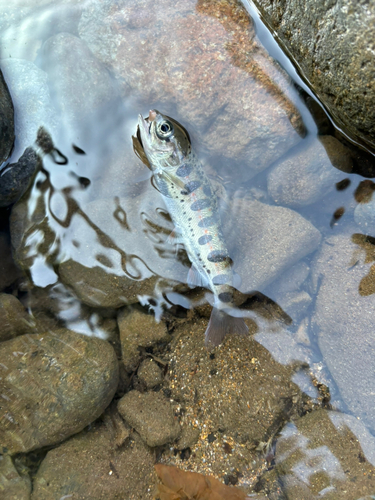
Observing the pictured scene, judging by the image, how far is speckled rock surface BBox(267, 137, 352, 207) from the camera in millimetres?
3898

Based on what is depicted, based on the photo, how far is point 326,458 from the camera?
3385 millimetres

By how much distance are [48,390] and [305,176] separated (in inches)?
152

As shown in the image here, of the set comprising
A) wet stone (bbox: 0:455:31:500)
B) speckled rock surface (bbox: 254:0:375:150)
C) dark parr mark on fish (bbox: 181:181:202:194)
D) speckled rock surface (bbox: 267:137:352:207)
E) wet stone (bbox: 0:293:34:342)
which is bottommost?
wet stone (bbox: 0:455:31:500)

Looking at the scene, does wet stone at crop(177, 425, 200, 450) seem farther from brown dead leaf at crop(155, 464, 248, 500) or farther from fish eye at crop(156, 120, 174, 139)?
fish eye at crop(156, 120, 174, 139)

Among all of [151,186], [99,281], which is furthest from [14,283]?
[151,186]

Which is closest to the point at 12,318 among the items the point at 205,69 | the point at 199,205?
the point at 199,205

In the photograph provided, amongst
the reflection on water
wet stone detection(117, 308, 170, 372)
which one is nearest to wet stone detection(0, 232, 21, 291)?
the reflection on water

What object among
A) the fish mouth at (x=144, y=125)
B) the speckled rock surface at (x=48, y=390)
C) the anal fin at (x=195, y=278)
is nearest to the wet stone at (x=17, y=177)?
the fish mouth at (x=144, y=125)

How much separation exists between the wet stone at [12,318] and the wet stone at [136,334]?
1132 mm

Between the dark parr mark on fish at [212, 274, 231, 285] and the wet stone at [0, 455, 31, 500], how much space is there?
2.91m

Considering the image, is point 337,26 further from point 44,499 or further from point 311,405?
point 44,499

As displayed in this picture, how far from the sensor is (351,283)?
3.74m

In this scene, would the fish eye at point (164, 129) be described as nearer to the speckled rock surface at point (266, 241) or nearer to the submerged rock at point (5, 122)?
the speckled rock surface at point (266, 241)

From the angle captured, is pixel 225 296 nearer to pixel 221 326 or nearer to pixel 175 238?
pixel 221 326
